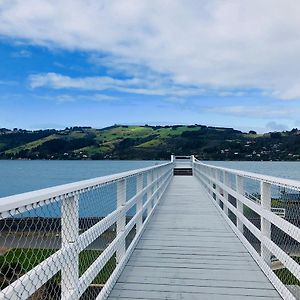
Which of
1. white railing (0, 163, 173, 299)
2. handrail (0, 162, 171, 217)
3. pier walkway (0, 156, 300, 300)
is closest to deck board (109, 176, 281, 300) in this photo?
pier walkway (0, 156, 300, 300)

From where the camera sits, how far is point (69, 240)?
9.60ft

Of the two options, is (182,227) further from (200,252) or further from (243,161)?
(243,161)

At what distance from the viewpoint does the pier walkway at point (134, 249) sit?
8.34 feet

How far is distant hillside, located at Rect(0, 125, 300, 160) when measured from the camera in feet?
316

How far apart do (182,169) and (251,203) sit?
21515 millimetres

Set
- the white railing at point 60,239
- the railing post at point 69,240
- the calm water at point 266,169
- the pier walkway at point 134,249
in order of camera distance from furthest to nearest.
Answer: the calm water at point 266,169
the railing post at point 69,240
the pier walkway at point 134,249
the white railing at point 60,239

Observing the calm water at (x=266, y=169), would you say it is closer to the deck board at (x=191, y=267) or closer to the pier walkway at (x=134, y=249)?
the deck board at (x=191, y=267)

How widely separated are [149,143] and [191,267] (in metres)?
107

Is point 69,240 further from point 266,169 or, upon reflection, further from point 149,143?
point 149,143

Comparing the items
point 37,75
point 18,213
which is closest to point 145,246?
point 18,213

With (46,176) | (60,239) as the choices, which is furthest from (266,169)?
(60,239)

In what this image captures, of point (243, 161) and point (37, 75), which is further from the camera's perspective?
point (243, 161)

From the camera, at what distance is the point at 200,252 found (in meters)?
5.80

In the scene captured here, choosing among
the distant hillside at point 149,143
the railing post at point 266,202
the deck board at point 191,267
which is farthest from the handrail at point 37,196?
the distant hillside at point 149,143
